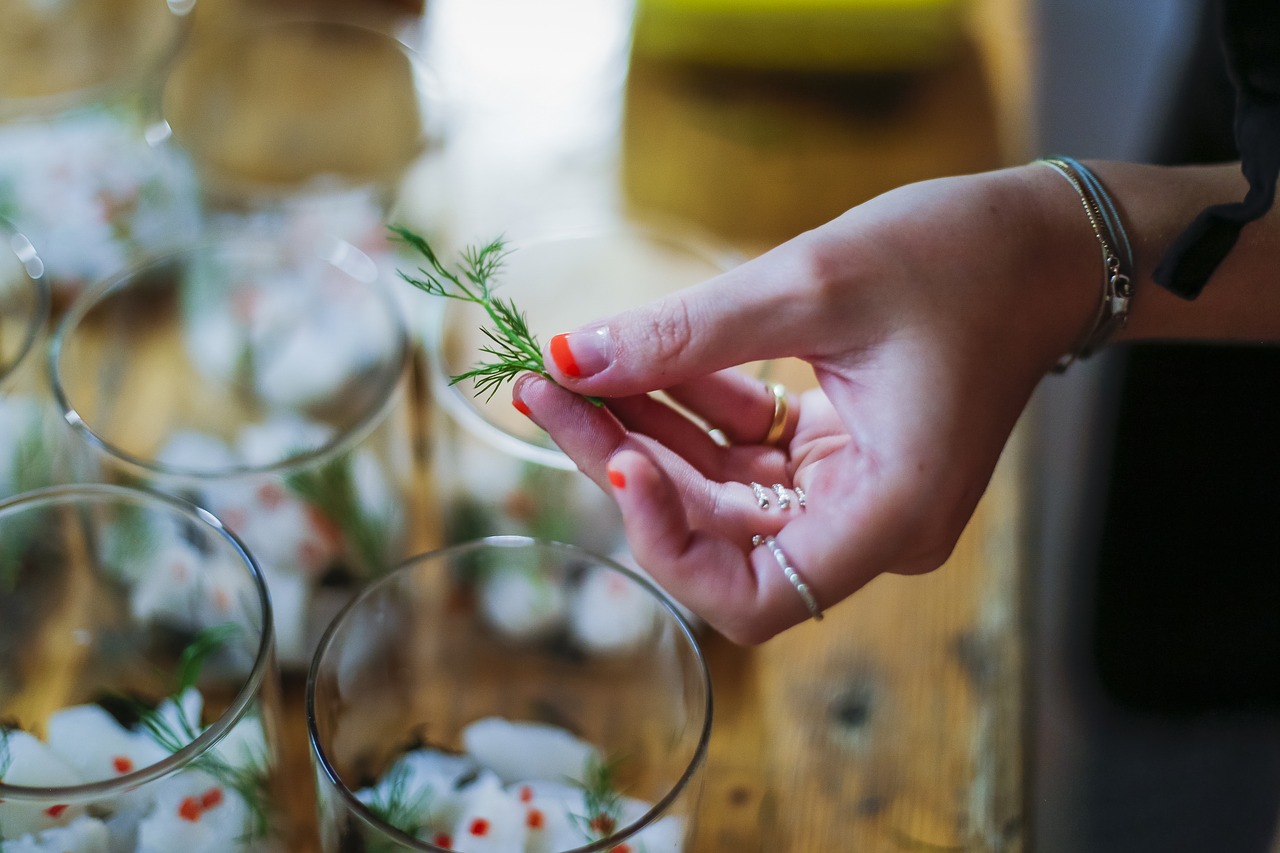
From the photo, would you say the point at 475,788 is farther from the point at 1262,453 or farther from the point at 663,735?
the point at 1262,453

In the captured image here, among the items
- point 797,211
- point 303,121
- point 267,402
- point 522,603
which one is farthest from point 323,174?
point 522,603

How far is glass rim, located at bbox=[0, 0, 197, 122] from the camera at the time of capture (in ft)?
2.70

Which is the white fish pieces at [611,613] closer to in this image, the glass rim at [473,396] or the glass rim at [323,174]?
the glass rim at [473,396]

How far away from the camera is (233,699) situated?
532 millimetres

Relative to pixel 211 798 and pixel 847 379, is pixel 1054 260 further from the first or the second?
pixel 211 798

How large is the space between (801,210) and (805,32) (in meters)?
0.16

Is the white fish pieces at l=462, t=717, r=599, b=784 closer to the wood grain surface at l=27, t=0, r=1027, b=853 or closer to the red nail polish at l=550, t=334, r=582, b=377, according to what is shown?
the wood grain surface at l=27, t=0, r=1027, b=853

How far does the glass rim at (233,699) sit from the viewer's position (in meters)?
0.45

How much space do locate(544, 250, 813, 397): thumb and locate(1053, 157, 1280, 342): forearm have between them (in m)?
0.15

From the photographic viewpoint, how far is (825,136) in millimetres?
982

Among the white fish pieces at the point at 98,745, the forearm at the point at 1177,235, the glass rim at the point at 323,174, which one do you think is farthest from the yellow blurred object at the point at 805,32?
the white fish pieces at the point at 98,745

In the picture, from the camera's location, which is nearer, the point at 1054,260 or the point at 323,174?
the point at 1054,260

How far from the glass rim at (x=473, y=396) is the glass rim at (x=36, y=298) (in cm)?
19

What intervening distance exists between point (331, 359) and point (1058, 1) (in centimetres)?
70
